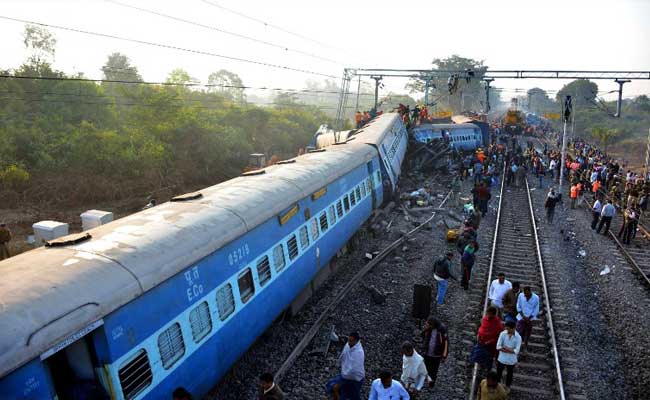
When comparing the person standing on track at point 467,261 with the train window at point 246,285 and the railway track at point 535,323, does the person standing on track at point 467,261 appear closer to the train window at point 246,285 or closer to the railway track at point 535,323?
the railway track at point 535,323

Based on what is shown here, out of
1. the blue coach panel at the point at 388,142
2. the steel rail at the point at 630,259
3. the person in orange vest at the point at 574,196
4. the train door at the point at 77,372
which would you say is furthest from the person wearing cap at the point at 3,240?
the person in orange vest at the point at 574,196

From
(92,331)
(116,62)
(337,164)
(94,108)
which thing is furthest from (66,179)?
(116,62)

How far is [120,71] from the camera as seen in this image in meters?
53.7

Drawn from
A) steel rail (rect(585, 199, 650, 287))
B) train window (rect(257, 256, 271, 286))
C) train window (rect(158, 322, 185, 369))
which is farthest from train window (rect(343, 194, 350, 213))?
steel rail (rect(585, 199, 650, 287))

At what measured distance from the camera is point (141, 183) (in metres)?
24.3

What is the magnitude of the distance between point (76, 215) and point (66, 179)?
112 inches

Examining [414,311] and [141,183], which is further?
[141,183]

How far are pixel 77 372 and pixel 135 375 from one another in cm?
61

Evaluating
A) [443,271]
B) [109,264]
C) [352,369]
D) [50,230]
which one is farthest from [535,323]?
[50,230]

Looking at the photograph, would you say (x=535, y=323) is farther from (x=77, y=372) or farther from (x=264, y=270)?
(x=77, y=372)

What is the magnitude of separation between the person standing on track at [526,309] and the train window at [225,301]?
5.64 meters

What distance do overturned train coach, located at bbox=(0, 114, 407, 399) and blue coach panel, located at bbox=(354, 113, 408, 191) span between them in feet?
29.0

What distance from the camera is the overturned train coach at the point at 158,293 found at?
4.61m

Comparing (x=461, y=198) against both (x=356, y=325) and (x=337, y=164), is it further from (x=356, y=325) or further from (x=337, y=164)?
(x=356, y=325)
